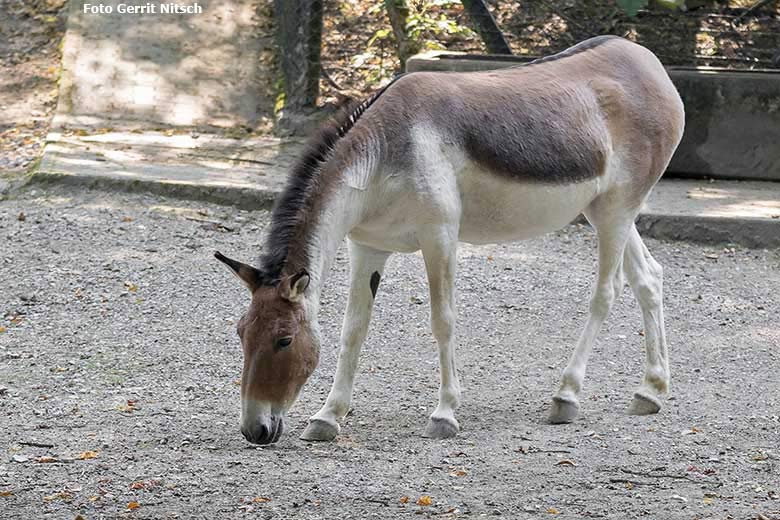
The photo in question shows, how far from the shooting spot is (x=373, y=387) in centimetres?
564

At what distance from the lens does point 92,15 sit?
1098 cm

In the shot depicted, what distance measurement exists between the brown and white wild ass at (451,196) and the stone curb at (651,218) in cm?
281

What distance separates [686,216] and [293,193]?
461 cm

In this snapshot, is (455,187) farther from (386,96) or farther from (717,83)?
(717,83)

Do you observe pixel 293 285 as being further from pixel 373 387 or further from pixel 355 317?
pixel 373 387

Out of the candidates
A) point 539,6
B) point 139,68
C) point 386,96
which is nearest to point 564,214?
point 386,96

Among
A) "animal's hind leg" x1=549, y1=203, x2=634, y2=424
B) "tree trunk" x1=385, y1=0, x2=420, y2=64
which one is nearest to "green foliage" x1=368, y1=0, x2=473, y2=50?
"tree trunk" x1=385, y1=0, x2=420, y2=64

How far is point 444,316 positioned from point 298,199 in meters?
0.85

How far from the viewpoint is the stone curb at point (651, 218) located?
823 cm

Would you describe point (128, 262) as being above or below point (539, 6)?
below

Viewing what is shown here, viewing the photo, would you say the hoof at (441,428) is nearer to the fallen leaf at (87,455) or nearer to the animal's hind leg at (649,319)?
the animal's hind leg at (649,319)

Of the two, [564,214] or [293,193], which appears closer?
[293,193]

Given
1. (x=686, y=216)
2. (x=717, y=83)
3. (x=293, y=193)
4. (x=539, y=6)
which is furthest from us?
(x=539, y=6)

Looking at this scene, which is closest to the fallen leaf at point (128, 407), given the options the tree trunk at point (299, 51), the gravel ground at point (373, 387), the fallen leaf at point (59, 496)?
the gravel ground at point (373, 387)
